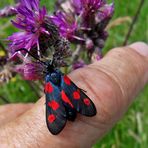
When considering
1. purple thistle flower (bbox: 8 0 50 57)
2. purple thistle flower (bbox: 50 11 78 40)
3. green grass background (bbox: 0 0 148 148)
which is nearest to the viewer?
purple thistle flower (bbox: 8 0 50 57)

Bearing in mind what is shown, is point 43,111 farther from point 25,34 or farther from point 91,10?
point 91,10

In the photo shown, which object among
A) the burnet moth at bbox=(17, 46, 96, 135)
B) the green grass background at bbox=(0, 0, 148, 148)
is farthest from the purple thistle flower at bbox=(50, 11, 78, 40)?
the green grass background at bbox=(0, 0, 148, 148)

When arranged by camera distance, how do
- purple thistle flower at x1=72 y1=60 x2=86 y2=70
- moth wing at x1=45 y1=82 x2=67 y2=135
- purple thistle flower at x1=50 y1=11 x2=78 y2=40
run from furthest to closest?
1. purple thistle flower at x1=72 y1=60 x2=86 y2=70
2. purple thistle flower at x1=50 y1=11 x2=78 y2=40
3. moth wing at x1=45 y1=82 x2=67 y2=135

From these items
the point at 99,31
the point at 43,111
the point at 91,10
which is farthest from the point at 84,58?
the point at 43,111

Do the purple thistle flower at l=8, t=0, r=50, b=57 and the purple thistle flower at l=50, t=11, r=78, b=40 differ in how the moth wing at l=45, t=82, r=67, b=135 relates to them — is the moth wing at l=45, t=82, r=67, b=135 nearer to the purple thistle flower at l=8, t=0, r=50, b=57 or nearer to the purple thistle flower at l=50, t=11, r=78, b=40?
the purple thistle flower at l=8, t=0, r=50, b=57

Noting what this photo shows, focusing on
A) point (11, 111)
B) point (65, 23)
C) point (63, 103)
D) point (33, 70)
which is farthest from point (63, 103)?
point (11, 111)

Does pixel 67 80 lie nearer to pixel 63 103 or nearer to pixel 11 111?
pixel 63 103

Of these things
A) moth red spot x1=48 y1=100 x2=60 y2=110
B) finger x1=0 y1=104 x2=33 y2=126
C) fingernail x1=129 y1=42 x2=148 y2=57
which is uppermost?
moth red spot x1=48 y1=100 x2=60 y2=110
